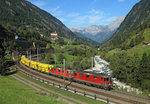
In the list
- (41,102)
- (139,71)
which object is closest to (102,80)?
(41,102)

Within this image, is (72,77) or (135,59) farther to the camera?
(135,59)

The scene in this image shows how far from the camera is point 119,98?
106 feet

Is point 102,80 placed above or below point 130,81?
above

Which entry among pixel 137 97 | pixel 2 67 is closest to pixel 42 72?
pixel 2 67

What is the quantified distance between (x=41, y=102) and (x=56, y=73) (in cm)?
2954

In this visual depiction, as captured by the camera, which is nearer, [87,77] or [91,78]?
[91,78]

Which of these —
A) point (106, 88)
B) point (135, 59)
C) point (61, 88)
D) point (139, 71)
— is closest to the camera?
point (106, 88)

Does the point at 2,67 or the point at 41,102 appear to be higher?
the point at 2,67

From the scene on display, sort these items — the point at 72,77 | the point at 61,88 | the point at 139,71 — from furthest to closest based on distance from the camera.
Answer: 1. the point at 139,71
2. the point at 72,77
3. the point at 61,88

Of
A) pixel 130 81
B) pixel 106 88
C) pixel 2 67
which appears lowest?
pixel 130 81

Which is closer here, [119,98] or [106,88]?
[119,98]

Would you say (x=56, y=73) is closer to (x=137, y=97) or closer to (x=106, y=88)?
(x=106, y=88)

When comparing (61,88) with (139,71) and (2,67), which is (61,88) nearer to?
(2,67)

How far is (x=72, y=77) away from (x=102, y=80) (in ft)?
41.9
